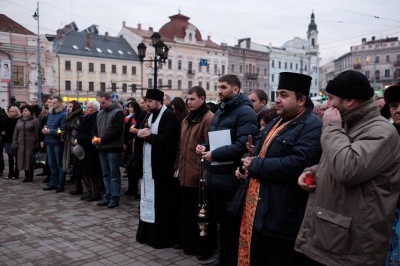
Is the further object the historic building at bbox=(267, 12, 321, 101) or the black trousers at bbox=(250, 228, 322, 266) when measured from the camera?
the historic building at bbox=(267, 12, 321, 101)

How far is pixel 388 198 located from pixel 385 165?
215 millimetres

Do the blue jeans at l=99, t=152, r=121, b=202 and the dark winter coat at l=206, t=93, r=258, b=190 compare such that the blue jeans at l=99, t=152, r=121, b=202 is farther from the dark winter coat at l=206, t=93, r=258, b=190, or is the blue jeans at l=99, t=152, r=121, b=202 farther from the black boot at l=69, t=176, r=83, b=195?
the dark winter coat at l=206, t=93, r=258, b=190

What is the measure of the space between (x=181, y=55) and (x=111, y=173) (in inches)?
2287

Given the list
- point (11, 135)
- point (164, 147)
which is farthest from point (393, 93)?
point (11, 135)

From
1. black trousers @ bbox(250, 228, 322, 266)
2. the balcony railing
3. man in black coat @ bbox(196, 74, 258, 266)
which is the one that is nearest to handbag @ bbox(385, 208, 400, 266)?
black trousers @ bbox(250, 228, 322, 266)

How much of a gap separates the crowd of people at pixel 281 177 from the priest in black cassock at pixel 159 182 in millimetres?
14

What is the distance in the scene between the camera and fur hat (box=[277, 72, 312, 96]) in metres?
3.19

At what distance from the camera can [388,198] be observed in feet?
7.88

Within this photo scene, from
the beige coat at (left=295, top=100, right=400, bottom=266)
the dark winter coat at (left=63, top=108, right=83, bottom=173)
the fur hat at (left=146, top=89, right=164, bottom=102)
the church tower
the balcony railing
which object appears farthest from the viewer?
the church tower

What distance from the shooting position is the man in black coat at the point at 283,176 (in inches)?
118

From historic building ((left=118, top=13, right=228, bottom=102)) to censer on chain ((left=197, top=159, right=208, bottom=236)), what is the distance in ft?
183

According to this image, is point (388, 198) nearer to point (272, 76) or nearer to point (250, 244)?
point (250, 244)

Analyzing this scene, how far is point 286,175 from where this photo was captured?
2996 mm

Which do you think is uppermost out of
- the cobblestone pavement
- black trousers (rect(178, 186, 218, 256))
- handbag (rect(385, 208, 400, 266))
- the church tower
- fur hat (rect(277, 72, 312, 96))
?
the church tower
